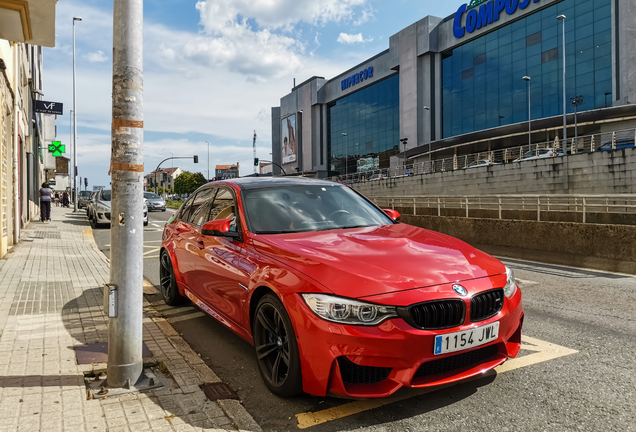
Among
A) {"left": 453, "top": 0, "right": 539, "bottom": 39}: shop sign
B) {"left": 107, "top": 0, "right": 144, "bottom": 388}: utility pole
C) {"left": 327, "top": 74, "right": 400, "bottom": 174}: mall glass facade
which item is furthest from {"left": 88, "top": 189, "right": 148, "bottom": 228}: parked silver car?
{"left": 327, "top": 74, "right": 400, "bottom": 174}: mall glass facade

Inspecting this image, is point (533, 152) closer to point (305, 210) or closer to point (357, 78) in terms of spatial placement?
point (305, 210)

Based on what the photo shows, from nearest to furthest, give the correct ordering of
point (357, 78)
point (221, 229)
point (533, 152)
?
point (221, 229), point (533, 152), point (357, 78)

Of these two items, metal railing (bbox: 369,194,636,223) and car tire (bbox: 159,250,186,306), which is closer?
car tire (bbox: 159,250,186,306)

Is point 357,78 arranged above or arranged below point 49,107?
above

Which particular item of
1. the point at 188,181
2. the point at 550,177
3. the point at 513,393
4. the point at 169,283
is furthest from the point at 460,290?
the point at 188,181

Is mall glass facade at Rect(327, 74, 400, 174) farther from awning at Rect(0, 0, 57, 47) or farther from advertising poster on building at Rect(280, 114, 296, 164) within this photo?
awning at Rect(0, 0, 57, 47)

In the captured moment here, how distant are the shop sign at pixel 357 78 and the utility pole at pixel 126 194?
7128cm

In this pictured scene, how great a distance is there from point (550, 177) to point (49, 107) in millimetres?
25200

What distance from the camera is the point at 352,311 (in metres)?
2.85

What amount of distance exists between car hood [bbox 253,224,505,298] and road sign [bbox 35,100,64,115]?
69.1ft

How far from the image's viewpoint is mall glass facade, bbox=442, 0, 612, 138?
137 ft

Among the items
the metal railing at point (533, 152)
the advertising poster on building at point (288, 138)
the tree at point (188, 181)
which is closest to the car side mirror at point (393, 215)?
the metal railing at point (533, 152)

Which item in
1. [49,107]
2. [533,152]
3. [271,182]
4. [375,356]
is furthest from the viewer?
[533,152]

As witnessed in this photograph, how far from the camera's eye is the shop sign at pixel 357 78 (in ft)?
236
